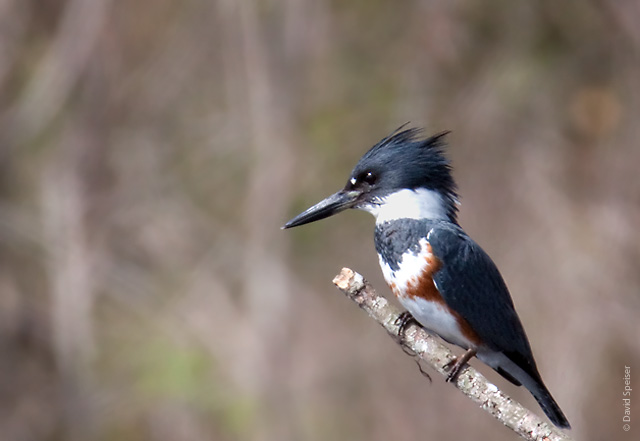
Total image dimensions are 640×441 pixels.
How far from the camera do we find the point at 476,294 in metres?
2.38

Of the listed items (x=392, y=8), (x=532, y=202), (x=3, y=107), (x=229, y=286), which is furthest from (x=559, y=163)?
(x=3, y=107)

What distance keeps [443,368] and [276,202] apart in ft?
10.3

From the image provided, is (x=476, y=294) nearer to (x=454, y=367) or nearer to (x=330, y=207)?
(x=454, y=367)

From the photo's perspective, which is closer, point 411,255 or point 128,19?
point 411,255

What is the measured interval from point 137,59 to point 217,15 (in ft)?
1.95

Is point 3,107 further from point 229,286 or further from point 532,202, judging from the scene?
point 532,202

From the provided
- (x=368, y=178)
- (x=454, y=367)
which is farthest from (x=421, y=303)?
(x=368, y=178)

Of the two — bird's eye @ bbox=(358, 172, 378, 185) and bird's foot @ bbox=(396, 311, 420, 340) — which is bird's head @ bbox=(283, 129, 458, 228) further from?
bird's foot @ bbox=(396, 311, 420, 340)

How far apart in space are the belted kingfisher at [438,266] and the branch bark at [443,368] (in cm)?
19

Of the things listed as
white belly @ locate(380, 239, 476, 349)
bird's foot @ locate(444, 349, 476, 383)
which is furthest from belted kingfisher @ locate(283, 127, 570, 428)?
bird's foot @ locate(444, 349, 476, 383)

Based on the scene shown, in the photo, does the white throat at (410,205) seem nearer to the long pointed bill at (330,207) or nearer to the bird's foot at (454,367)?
the long pointed bill at (330,207)

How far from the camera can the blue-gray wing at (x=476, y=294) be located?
2.34 meters

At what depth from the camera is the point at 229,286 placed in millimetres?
5887

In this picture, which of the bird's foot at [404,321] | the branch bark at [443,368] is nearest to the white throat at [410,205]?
the bird's foot at [404,321]
